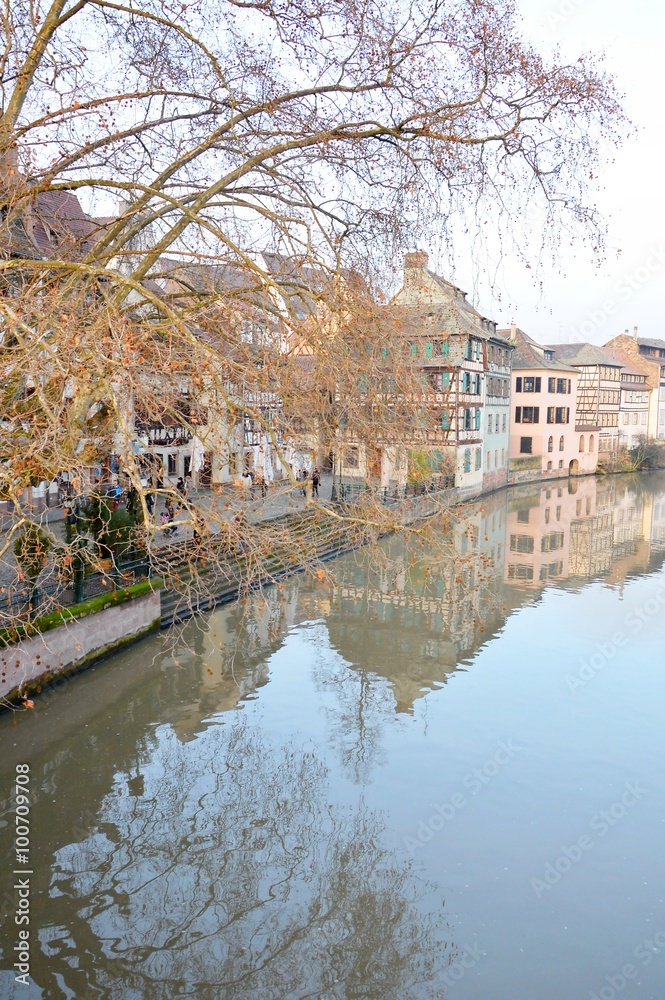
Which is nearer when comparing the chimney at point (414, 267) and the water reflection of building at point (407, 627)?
the chimney at point (414, 267)

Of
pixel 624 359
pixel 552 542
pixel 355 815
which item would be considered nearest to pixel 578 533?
pixel 552 542

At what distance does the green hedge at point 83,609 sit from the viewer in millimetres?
12020

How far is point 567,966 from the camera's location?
23.8 ft

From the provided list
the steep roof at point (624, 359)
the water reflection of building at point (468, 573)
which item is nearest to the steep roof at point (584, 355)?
the steep roof at point (624, 359)

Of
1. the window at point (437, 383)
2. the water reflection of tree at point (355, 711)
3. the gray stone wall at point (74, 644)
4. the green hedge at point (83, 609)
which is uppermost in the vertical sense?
the window at point (437, 383)

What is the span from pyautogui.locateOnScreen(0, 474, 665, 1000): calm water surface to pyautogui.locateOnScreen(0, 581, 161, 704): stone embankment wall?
0.45 metres

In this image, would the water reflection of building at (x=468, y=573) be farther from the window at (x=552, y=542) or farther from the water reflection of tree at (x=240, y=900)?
the water reflection of tree at (x=240, y=900)

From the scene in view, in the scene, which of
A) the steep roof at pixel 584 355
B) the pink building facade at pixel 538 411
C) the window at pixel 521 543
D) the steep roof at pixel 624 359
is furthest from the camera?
the steep roof at pixel 624 359

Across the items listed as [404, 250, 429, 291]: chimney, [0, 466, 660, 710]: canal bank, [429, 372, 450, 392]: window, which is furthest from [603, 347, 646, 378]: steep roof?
[404, 250, 429, 291]: chimney

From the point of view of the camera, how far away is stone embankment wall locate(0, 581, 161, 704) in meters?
12.3

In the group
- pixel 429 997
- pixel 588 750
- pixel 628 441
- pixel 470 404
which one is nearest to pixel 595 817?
pixel 588 750

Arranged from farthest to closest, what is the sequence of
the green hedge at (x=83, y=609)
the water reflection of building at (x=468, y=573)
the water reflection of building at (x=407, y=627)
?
1. the water reflection of building at (x=407, y=627)
2. the green hedge at (x=83, y=609)
3. the water reflection of building at (x=468, y=573)

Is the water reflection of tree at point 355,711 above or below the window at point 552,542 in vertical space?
below

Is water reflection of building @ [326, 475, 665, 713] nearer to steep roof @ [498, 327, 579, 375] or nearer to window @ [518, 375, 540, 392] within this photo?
window @ [518, 375, 540, 392]
